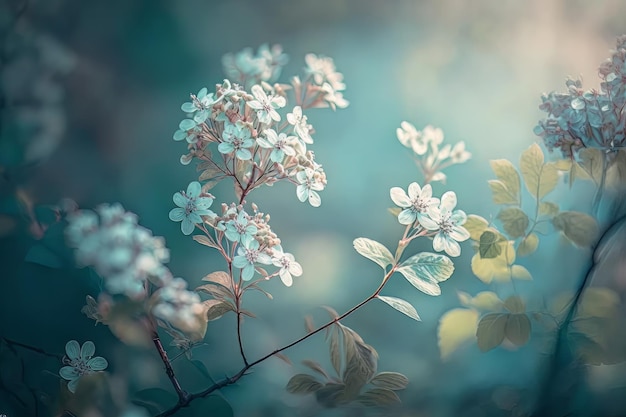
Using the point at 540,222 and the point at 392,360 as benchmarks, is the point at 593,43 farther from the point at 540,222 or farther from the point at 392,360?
the point at 392,360

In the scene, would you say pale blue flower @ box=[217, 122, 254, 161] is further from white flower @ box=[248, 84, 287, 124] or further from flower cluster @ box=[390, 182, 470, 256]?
flower cluster @ box=[390, 182, 470, 256]

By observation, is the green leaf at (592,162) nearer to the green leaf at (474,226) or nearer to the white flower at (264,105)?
the green leaf at (474,226)

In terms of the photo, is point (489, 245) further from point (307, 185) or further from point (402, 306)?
point (307, 185)

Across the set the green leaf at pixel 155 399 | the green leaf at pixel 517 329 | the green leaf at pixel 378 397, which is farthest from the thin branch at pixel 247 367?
the green leaf at pixel 517 329

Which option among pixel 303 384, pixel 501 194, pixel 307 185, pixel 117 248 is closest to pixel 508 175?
pixel 501 194

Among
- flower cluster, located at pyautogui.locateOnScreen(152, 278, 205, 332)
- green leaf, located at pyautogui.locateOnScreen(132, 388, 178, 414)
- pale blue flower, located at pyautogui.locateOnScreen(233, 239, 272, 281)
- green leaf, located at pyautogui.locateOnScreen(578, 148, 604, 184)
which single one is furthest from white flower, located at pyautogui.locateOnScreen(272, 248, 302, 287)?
green leaf, located at pyautogui.locateOnScreen(578, 148, 604, 184)

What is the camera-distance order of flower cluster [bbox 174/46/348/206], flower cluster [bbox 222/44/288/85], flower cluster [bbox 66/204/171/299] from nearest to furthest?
flower cluster [bbox 66/204/171/299] < flower cluster [bbox 174/46/348/206] < flower cluster [bbox 222/44/288/85]

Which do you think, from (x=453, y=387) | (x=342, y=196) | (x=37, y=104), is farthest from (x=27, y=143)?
(x=453, y=387)
